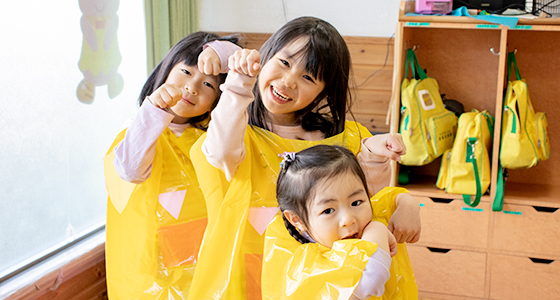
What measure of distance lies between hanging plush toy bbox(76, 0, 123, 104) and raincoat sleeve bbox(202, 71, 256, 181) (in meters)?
0.97

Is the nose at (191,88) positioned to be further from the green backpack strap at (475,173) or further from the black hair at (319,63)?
the green backpack strap at (475,173)

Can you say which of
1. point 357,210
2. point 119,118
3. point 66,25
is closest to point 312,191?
point 357,210

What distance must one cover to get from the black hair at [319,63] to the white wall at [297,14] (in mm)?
1367

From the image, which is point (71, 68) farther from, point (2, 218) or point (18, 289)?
point (18, 289)

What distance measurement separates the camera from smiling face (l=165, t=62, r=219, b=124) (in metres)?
1.11

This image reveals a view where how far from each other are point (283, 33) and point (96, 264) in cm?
120

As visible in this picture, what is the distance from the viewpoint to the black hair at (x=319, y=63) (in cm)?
103

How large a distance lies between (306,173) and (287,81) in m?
0.22

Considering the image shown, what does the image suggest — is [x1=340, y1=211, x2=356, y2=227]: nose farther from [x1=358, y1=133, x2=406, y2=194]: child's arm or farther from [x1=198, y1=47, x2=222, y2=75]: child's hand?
[x1=198, y1=47, x2=222, y2=75]: child's hand

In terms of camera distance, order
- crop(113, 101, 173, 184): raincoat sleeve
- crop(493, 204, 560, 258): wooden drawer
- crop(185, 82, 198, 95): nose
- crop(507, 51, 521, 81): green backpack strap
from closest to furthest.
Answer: crop(113, 101, 173, 184): raincoat sleeve
crop(185, 82, 198, 95): nose
crop(493, 204, 560, 258): wooden drawer
crop(507, 51, 521, 81): green backpack strap

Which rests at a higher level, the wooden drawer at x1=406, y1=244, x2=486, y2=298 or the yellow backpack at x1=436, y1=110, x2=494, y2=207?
the yellow backpack at x1=436, y1=110, x2=494, y2=207

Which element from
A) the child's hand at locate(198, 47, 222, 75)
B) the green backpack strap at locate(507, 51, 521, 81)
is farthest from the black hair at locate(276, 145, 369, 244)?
the green backpack strap at locate(507, 51, 521, 81)

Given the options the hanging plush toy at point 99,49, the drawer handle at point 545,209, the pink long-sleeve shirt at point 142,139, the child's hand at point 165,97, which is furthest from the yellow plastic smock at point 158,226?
the drawer handle at point 545,209

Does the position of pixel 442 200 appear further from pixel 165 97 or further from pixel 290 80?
pixel 165 97
